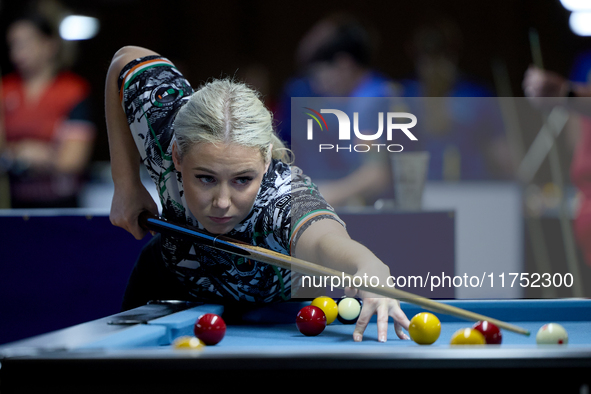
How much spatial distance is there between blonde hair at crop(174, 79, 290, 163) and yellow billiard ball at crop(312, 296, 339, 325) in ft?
1.37

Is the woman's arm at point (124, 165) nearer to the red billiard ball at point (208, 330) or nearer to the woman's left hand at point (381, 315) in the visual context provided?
the red billiard ball at point (208, 330)

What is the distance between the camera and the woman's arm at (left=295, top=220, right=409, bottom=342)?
4.68ft

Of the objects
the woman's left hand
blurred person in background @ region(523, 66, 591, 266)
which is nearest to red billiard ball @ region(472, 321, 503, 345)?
the woman's left hand

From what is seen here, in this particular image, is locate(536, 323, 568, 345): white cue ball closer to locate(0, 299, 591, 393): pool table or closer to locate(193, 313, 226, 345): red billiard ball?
locate(0, 299, 591, 393): pool table

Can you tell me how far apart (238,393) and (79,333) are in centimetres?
40

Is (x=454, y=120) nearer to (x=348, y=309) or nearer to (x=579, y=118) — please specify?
(x=579, y=118)

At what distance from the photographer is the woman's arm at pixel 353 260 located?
143cm

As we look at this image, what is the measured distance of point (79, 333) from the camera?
47.6 inches

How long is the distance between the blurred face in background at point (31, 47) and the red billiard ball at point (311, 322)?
9.37 ft

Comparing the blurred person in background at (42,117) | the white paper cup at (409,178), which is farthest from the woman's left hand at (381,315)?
the blurred person in background at (42,117)

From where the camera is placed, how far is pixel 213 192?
1.63 m

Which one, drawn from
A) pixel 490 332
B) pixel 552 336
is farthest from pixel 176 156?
pixel 552 336

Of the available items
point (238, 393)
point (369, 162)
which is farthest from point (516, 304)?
point (369, 162)

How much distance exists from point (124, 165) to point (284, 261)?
0.76 m
